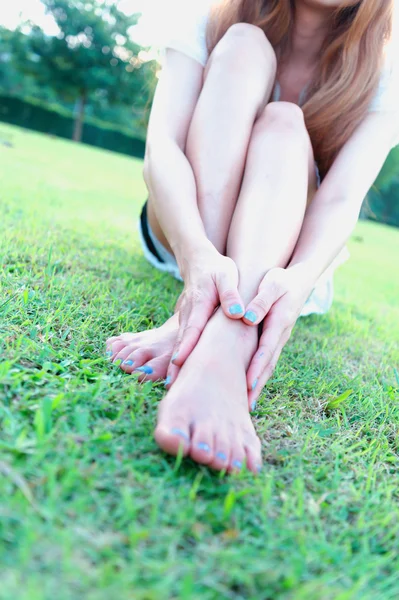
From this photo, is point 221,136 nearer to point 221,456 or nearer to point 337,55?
point 337,55

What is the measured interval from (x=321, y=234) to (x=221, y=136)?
0.35 metres

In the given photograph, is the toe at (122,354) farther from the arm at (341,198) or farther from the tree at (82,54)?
the tree at (82,54)

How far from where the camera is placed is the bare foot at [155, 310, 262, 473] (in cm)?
78

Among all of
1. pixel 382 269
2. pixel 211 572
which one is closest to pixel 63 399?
pixel 211 572

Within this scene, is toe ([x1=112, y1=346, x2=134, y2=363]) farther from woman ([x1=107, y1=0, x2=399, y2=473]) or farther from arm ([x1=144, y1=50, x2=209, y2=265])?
arm ([x1=144, y1=50, x2=209, y2=265])

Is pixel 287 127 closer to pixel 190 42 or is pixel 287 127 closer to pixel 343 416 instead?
pixel 190 42

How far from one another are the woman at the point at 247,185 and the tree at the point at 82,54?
2009 centimetres

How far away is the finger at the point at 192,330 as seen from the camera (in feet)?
3.18

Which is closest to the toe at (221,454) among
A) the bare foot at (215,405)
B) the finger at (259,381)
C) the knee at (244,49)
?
the bare foot at (215,405)

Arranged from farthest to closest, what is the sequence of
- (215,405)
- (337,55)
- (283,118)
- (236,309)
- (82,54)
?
(82,54)
(337,55)
(283,118)
(236,309)
(215,405)

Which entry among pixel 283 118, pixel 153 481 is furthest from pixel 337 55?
pixel 153 481

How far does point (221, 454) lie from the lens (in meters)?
0.79

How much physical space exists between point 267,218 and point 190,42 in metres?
0.79

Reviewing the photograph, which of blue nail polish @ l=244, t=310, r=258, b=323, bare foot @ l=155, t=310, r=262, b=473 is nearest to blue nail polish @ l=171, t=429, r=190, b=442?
bare foot @ l=155, t=310, r=262, b=473
